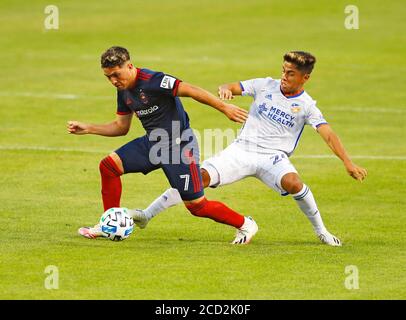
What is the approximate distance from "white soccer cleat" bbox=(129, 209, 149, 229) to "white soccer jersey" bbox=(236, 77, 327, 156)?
1.52m

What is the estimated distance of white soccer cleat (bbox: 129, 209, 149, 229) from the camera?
13047 millimetres

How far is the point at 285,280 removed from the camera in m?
11.0

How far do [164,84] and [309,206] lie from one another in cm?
227

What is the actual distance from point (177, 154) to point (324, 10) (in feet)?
91.1

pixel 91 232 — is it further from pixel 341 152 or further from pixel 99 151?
pixel 99 151

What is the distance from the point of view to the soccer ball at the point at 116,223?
1234 centimetres

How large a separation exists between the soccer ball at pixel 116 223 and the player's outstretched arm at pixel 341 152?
8.16 feet

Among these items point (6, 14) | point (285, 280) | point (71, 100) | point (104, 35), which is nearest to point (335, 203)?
point (285, 280)

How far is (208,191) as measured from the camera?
16.3 metres

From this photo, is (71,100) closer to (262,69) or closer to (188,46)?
(262,69)
